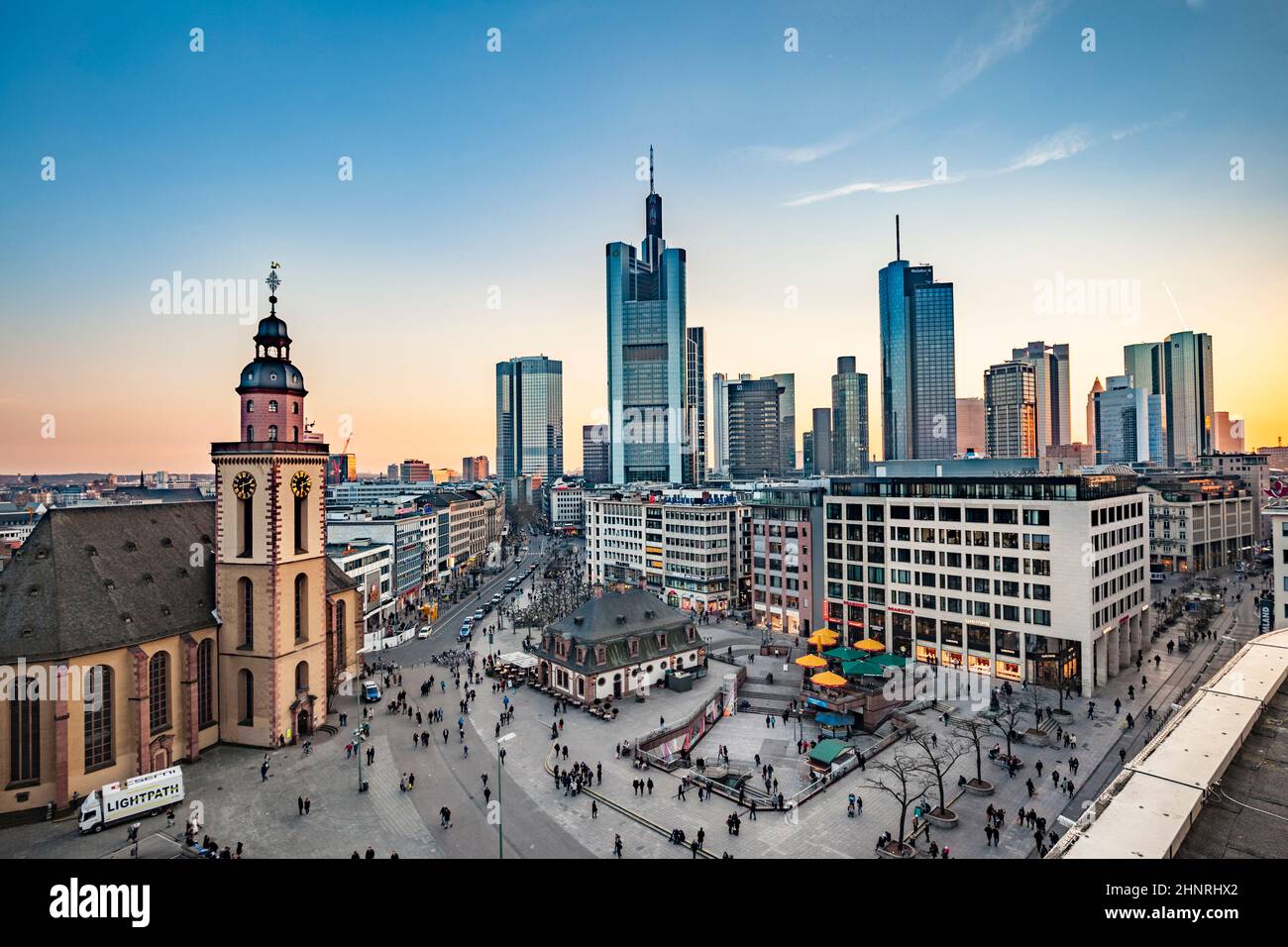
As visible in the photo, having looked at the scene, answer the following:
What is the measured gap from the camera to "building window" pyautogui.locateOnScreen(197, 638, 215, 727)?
42.5 meters

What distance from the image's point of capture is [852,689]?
51.0 m

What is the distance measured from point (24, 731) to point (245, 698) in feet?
35.8

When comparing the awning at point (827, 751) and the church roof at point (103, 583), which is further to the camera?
the awning at point (827, 751)

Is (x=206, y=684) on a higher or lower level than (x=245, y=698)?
higher

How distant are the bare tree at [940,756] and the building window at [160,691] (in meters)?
43.3

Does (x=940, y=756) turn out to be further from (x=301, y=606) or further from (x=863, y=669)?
(x=301, y=606)

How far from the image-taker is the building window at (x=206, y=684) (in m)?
42.5

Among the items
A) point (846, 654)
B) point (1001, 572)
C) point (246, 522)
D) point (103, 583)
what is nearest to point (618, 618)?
point (846, 654)

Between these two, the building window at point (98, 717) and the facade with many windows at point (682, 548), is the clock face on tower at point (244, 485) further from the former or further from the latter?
the facade with many windows at point (682, 548)

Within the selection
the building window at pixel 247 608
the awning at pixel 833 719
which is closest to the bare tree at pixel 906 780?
the awning at pixel 833 719

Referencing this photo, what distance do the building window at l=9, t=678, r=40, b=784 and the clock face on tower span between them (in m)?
14.1

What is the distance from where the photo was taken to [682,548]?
9406 cm
